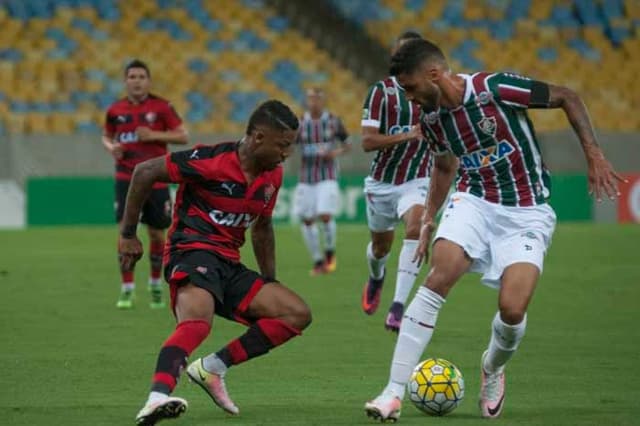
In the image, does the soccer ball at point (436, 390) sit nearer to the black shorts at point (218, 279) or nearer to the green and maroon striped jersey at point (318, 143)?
the black shorts at point (218, 279)

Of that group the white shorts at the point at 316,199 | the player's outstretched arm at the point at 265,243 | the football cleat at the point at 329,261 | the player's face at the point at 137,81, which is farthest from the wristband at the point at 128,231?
the white shorts at the point at 316,199

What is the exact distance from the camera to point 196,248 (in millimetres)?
7031

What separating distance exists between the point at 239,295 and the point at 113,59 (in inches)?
841

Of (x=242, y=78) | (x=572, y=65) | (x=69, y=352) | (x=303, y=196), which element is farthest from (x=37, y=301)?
(x=572, y=65)

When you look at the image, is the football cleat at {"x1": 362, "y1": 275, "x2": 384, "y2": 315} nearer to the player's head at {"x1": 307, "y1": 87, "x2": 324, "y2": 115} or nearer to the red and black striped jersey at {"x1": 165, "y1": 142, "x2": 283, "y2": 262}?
the red and black striped jersey at {"x1": 165, "y1": 142, "x2": 283, "y2": 262}

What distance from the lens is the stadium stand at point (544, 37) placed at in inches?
1212

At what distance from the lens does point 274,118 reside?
680cm

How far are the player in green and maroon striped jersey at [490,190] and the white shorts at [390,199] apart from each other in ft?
11.7

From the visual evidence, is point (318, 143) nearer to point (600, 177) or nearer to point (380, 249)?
point (380, 249)

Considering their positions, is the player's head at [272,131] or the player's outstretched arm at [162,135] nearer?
the player's head at [272,131]

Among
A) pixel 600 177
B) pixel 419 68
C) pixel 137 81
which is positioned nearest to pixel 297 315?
pixel 419 68

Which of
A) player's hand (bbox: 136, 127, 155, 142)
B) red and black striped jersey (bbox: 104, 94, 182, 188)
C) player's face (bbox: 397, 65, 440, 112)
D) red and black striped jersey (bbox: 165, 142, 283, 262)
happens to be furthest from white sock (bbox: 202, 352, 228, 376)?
red and black striped jersey (bbox: 104, 94, 182, 188)

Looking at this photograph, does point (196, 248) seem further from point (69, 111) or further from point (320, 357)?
point (69, 111)

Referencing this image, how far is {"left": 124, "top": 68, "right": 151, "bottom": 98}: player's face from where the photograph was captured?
12.8m
